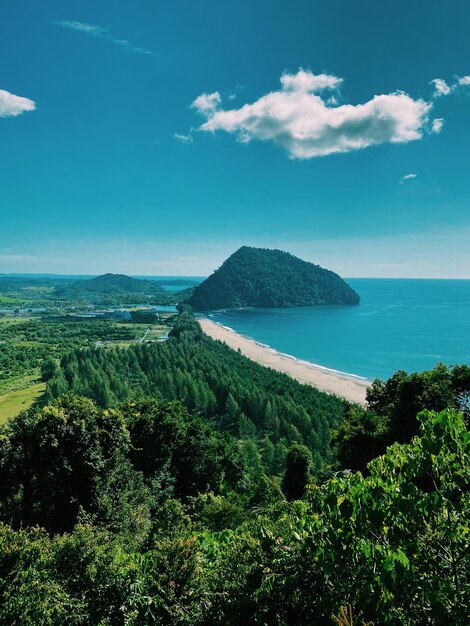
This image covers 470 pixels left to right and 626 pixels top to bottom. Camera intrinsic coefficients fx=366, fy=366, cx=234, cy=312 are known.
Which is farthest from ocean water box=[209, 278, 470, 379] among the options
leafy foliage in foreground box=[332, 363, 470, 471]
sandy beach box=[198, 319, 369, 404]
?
leafy foliage in foreground box=[332, 363, 470, 471]

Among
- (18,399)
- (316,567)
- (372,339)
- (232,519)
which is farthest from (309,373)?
(316,567)

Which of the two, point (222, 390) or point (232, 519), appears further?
point (222, 390)

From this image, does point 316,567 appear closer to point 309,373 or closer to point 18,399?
point 18,399

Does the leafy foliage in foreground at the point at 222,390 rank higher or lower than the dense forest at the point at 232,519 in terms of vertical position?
lower

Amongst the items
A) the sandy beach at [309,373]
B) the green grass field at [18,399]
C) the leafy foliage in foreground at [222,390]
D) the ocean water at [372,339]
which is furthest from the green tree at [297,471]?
the ocean water at [372,339]

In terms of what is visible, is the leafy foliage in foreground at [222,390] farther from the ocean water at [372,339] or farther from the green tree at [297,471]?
the ocean water at [372,339]

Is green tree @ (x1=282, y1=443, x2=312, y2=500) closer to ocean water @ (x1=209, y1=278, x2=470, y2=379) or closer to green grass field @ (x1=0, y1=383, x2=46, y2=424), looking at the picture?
green grass field @ (x1=0, y1=383, x2=46, y2=424)
